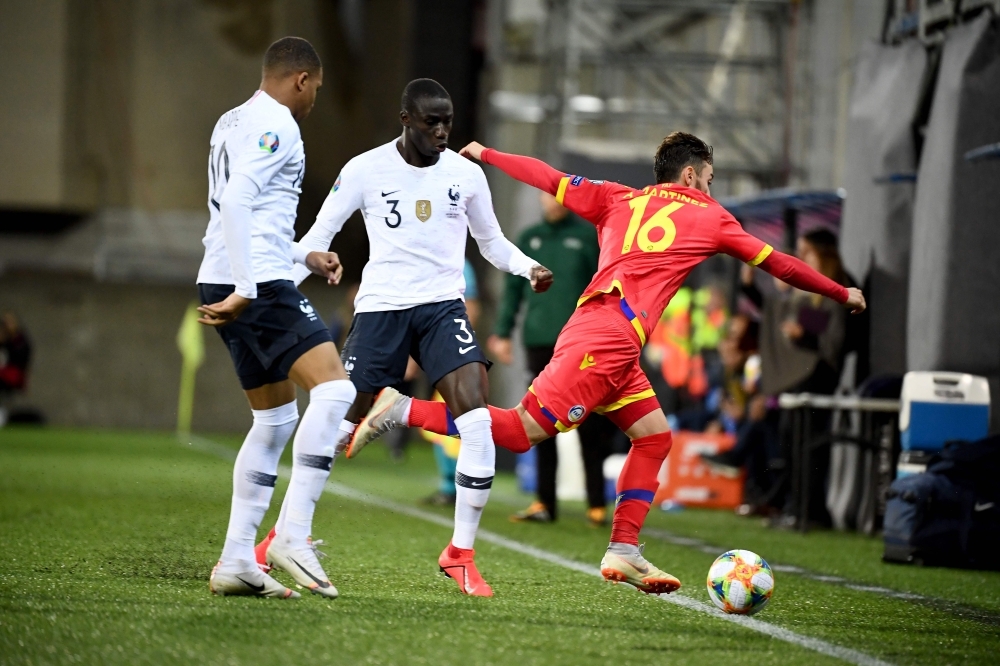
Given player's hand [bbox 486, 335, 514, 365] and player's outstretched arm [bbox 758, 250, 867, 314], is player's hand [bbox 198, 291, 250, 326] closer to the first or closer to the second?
player's outstretched arm [bbox 758, 250, 867, 314]

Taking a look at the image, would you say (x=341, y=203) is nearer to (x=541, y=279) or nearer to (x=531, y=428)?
(x=541, y=279)

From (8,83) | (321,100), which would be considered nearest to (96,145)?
(8,83)

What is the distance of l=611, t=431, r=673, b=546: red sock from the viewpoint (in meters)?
5.96

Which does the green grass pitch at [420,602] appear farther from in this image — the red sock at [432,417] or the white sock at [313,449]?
the red sock at [432,417]

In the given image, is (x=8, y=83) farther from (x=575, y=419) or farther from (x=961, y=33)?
(x=575, y=419)

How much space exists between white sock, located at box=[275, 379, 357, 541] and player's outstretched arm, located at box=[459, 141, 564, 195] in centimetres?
144

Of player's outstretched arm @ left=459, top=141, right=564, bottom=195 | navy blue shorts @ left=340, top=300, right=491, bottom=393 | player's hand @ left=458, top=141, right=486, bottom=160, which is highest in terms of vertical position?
player's hand @ left=458, top=141, right=486, bottom=160

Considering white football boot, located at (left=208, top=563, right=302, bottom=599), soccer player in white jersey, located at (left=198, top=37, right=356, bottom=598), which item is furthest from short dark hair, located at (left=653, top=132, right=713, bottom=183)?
white football boot, located at (left=208, top=563, right=302, bottom=599)

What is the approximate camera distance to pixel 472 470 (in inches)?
230

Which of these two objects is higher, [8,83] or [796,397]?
[8,83]

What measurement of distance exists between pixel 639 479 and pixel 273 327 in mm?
1870

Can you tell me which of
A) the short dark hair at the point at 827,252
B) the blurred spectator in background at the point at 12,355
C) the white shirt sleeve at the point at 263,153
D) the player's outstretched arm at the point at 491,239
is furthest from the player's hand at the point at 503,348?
the blurred spectator in background at the point at 12,355

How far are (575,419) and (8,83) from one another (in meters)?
21.1

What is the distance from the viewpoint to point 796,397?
400 inches
